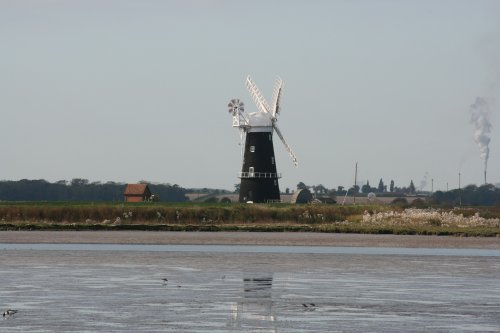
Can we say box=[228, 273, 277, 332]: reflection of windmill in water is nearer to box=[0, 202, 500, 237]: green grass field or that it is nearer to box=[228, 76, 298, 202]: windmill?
box=[0, 202, 500, 237]: green grass field

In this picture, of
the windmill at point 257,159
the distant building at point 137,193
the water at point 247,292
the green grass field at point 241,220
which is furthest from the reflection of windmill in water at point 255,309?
the distant building at point 137,193

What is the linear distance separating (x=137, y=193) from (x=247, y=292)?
119 metres

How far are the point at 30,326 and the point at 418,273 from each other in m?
22.0

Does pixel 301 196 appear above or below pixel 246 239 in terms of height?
above

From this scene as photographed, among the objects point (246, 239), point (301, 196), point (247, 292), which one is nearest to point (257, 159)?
point (301, 196)

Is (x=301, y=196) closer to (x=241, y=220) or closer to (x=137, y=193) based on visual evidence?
(x=137, y=193)

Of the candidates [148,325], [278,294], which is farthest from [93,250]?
[148,325]

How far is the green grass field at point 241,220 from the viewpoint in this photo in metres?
87.7

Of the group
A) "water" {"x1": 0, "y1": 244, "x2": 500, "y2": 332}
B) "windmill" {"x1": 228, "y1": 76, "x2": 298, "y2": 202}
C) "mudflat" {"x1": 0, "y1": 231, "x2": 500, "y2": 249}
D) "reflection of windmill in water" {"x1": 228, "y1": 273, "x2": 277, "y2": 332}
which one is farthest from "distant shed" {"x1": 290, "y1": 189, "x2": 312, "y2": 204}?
"reflection of windmill in water" {"x1": 228, "y1": 273, "x2": 277, "y2": 332}

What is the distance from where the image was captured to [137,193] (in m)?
155

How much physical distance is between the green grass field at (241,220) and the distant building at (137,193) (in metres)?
52.3

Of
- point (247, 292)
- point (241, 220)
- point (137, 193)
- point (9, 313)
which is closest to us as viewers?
point (9, 313)

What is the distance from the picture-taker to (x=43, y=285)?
38781mm

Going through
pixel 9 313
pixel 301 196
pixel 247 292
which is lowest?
pixel 9 313
